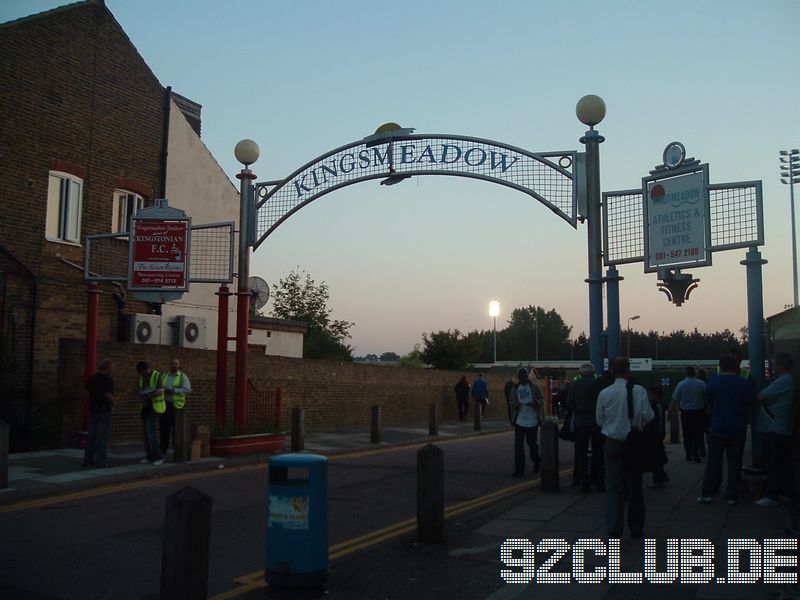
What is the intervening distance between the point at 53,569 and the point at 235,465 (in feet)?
25.9

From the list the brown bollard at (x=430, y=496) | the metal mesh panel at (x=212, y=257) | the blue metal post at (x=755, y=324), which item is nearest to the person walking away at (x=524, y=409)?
the blue metal post at (x=755, y=324)

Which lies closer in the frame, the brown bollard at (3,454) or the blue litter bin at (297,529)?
the blue litter bin at (297,529)

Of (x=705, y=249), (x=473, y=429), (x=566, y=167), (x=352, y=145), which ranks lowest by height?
(x=473, y=429)

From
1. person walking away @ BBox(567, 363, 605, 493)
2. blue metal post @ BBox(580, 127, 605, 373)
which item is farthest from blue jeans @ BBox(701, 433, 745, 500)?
blue metal post @ BBox(580, 127, 605, 373)

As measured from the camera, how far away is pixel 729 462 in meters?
9.72

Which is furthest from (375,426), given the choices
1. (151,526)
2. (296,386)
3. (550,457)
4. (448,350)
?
(448,350)

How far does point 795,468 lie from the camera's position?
8.35m

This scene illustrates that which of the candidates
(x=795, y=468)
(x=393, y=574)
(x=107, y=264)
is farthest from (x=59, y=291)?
(x=795, y=468)

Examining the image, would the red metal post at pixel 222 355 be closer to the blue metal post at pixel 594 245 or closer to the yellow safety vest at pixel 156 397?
the yellow safety vest at pixel 156 397

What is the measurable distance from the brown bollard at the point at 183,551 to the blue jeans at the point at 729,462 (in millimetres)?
6613

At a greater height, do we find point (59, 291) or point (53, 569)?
point (59, 291)

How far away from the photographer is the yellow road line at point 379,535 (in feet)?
21.8

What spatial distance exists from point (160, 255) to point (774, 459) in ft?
40.3

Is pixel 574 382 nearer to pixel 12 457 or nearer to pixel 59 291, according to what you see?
pixel 12 457
